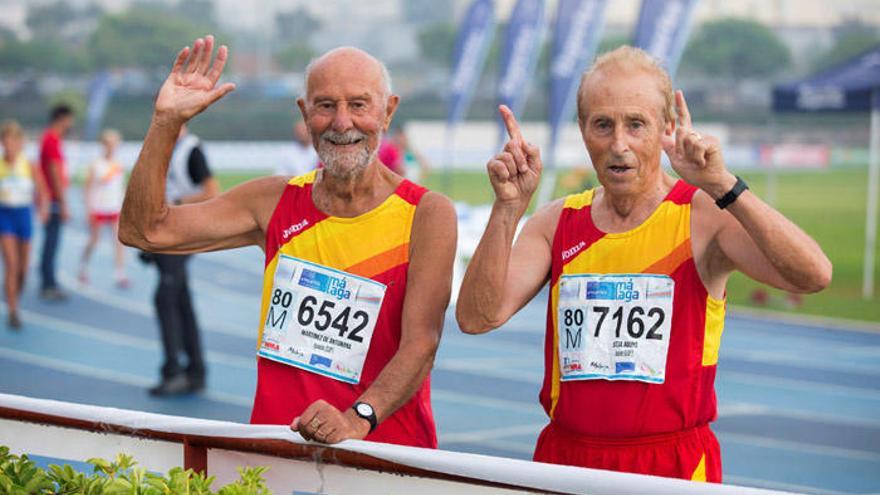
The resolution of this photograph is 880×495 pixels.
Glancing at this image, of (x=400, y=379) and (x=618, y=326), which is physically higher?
(x=618, y=326)

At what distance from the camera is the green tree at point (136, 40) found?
5228 centimetres

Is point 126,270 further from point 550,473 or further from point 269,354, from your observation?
point 550,473

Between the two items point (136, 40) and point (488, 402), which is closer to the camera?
point (488, 402)

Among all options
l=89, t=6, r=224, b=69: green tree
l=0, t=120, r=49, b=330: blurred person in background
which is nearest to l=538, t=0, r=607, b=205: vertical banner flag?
l=0, t=120, r=49, b=330: blurred person in background

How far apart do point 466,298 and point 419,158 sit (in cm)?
1782

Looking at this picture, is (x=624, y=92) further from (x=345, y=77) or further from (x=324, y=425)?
(x=324, y=425)

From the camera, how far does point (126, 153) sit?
40.5 m

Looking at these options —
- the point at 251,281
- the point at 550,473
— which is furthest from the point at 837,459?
the point at 251,281

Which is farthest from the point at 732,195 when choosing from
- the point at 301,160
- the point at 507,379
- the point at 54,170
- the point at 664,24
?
the point at 664,24

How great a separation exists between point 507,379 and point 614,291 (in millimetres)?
7516

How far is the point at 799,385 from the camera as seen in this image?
1091cm

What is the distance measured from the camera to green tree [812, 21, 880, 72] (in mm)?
56531

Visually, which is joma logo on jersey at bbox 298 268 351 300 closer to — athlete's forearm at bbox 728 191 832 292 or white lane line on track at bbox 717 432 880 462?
athlete's forearm at bbox 728 191 832 292

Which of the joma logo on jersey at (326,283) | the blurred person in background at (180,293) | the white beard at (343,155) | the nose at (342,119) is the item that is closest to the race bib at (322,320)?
the joma logo on jersey at (326,283)
